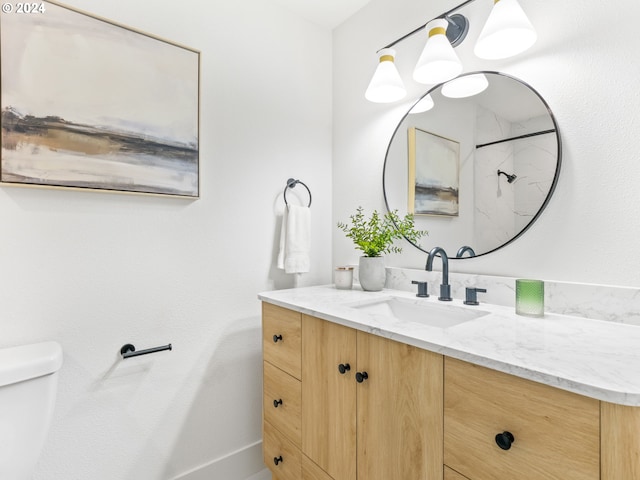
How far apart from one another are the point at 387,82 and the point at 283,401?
144 centimetres

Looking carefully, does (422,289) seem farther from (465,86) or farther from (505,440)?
(465,86)

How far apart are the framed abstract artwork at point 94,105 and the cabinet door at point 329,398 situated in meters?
0.84

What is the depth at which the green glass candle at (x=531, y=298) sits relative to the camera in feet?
3.38

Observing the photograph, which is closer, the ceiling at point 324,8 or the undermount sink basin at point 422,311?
the undermount sink basin at point 422,311

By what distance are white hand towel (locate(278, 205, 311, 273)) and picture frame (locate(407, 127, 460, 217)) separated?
0.55 meters

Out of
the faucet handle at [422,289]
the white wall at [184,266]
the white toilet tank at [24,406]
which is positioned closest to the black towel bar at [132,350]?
the white wall at [184,266]

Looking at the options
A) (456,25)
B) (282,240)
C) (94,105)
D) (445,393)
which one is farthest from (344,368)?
(456,25)

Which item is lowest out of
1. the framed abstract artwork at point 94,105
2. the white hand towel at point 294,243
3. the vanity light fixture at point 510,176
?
the white hand towel at point 294,243

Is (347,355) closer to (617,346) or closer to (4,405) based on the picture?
(617,346)

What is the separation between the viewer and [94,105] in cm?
122

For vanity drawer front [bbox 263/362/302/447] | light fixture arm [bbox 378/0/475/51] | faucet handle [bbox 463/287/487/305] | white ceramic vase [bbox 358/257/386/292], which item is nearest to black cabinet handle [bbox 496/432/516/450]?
faucet handle [bbox 463/287/487/305]

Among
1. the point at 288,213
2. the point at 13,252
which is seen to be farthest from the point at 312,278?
the point at 13,252

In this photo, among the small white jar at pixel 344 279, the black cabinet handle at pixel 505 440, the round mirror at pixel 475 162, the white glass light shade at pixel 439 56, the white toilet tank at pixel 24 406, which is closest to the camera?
the black cabinet handle at pixel 505 440

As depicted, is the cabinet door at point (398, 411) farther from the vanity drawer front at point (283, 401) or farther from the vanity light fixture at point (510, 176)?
the vanity light fixture at point (510, 176)
